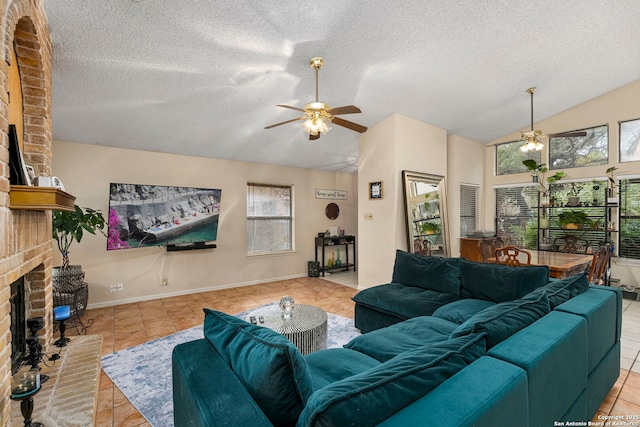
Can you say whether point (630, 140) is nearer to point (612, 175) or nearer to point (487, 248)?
point (612, 175)

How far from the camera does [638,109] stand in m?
4.71

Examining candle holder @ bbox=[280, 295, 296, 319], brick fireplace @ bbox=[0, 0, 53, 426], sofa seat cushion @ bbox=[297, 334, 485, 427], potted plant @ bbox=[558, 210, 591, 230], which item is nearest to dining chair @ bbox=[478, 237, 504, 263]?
potted plant @ bbox=[558, 210, 591, 230]

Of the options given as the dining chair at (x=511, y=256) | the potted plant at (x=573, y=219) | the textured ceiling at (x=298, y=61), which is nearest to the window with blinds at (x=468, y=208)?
the potted plant at (x=573, y=219)

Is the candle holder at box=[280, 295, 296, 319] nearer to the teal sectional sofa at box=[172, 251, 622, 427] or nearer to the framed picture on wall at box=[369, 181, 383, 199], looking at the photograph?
the teal sectional sofa at box=[172, 251, 622, 427]

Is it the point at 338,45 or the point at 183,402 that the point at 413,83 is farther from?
the point at 183,402

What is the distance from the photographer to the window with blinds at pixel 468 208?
19.9 feet

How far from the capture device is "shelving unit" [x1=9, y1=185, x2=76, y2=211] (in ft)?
5.09

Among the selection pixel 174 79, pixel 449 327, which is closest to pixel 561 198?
pixel 449 327

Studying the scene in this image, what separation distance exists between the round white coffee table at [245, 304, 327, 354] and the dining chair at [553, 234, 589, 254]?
181 inches

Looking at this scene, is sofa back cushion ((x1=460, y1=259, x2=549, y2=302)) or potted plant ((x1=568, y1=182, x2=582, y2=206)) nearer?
sofa back cushion ((x1=460, y1=259, x2=549, y2=302))

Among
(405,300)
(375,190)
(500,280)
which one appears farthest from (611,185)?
(405,300)

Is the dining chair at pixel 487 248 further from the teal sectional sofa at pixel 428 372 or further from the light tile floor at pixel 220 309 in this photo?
the teal sectional sofa at pixel 428 372

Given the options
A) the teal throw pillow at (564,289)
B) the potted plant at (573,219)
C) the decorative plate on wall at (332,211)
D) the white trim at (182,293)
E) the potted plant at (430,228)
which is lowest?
the white trim at (182,293)

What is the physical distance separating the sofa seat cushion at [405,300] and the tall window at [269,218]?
10.2 feet
